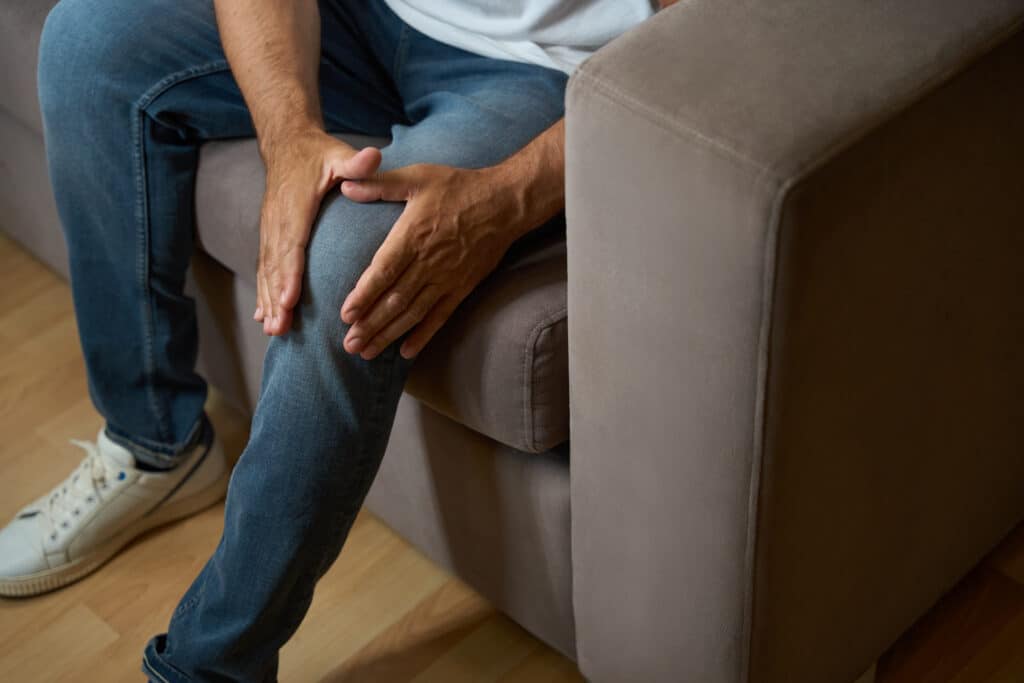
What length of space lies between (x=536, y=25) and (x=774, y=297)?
1.54ft

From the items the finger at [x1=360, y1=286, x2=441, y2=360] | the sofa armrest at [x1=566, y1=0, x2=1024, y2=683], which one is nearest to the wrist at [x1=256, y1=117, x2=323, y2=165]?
the finger at [x1=360, y1=286, x2=441, y2=360]

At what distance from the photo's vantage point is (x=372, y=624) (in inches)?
51.8

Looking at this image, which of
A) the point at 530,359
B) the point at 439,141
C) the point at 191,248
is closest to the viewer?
the point at 530,359

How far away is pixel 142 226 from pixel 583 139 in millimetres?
609

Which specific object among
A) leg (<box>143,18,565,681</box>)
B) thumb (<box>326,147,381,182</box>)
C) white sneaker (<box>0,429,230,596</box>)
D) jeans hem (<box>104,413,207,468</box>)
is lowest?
white sneaker (<box>0,429,230,596</box>)

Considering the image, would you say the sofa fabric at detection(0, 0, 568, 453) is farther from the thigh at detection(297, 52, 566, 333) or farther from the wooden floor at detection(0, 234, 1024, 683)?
the wooden floor at detection(0, 234, 1024, 683)

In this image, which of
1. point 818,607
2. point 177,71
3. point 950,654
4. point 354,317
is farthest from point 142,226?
point 950,654

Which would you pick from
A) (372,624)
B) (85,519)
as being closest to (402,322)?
(372,624)

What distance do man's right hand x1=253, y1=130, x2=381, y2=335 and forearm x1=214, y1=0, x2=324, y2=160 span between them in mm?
36

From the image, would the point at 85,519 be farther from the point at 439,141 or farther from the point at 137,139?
the point at 439,141

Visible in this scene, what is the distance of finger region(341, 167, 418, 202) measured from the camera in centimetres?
102

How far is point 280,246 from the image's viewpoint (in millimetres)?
1048

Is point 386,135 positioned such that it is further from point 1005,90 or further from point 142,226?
point 1005,90

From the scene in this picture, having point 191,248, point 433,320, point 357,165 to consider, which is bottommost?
point 191,248
